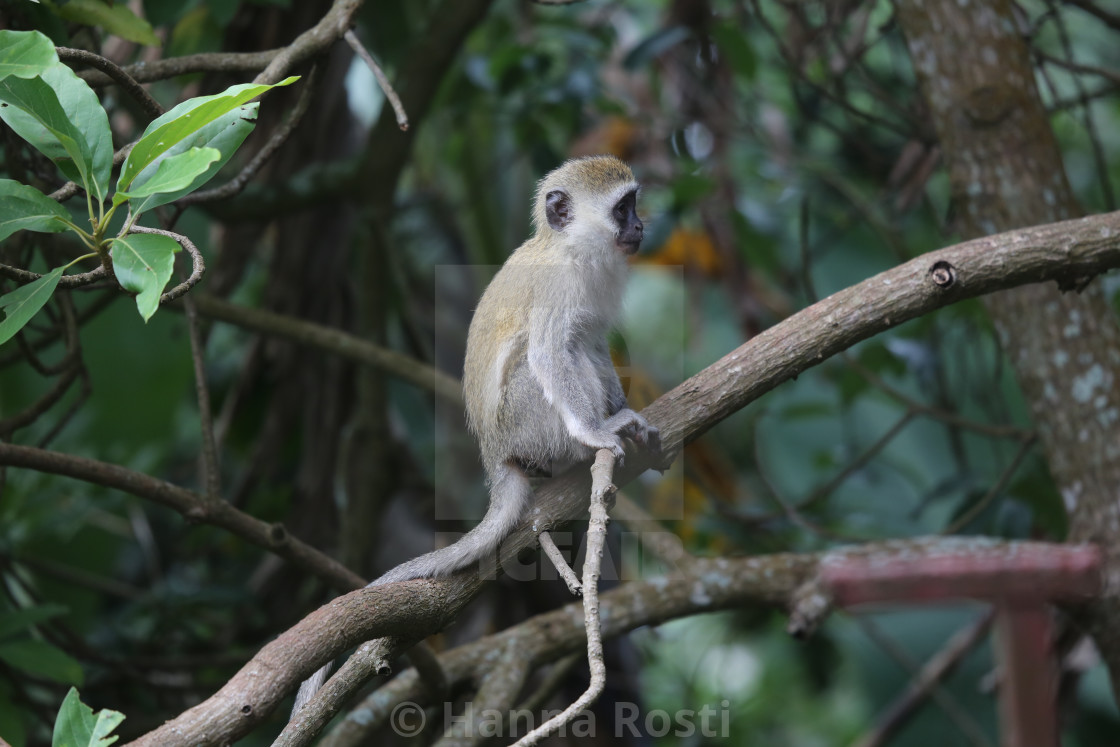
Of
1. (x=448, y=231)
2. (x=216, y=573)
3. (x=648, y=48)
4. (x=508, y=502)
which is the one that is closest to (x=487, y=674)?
(x=508, y=502)

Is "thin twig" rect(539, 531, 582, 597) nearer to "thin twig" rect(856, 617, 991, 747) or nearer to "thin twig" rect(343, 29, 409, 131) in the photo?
"thin twig" rect(343, 29, 409, 131)

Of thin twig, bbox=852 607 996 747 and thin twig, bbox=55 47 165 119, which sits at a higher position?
thin twig, bbox=55 47 165 119

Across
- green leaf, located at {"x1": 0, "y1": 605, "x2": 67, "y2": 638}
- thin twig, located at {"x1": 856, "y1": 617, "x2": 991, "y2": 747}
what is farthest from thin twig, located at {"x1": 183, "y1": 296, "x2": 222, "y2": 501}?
thin twig, located at {"x1": 856, "y1": 617, "x2": 991, "y2": 747}

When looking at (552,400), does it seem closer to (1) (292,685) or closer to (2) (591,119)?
(1) (292,685)

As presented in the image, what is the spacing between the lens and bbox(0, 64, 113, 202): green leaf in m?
1.81

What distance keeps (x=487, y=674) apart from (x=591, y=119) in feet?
11.7

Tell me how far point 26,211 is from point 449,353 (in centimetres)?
414

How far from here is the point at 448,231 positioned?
6.23m

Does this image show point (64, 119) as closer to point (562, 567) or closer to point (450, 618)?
point (562, 567)

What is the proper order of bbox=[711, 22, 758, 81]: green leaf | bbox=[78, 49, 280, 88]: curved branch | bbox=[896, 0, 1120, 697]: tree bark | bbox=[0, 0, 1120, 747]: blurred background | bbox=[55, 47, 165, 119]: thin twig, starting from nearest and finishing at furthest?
bbox=[55, 47, 165, 119]: thin twig < bbox=[78, 49, 280, 88]: curved branch < bbox=[896, 0, 1120, 697]: tree bark < bbox=[0, 0, 1120, 747]: blurred background < bbox=[711, 22, 758, 81]: green leaf

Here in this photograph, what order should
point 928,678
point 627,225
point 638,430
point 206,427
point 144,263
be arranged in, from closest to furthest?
point 144,263
point 638,430
point 206,427
point 627,225
point 928,678

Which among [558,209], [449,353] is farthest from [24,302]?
[449,353]

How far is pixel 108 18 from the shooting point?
2.79 m

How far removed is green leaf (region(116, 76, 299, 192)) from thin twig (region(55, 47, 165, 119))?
0.61 meters
